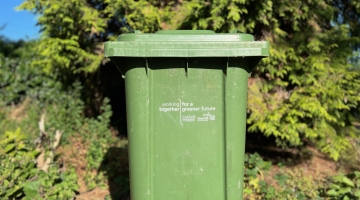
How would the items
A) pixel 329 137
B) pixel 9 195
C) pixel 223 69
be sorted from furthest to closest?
pixel 329 137, pixel 9 195, pixel 223 69

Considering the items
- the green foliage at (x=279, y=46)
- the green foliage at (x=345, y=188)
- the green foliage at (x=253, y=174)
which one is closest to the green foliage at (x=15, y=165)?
the green foliage at (x=279, y=46)

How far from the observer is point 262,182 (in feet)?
13.4

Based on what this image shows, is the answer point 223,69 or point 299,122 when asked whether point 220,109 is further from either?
point 299,122

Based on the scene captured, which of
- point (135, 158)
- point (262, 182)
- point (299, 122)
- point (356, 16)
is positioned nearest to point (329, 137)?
point (299, 122)

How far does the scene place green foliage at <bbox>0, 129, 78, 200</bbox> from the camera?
367cm

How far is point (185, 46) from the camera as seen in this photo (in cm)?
253

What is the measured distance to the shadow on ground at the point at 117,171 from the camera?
159 inches

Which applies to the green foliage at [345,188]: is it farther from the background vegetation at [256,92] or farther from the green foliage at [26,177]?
the green foliage at [26,177]

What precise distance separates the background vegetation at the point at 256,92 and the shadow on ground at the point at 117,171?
1cm

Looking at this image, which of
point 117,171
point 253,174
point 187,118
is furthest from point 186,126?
point 117,171

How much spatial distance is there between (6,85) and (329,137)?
21.5 ft

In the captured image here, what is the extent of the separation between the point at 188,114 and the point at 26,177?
248cm

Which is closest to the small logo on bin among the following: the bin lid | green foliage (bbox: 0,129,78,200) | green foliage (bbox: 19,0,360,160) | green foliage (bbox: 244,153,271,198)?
the bin lid

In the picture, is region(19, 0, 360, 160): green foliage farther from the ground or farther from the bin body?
the bin body
